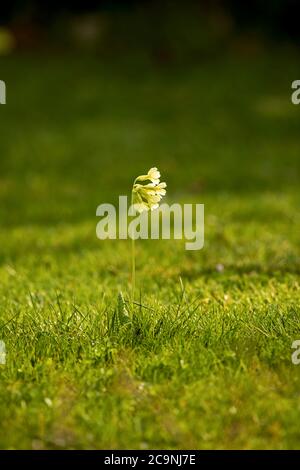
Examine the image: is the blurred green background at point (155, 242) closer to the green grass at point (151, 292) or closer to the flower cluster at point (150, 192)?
the green grass at point (151, 292)

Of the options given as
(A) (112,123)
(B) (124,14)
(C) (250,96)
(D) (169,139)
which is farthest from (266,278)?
(B) (124,14)

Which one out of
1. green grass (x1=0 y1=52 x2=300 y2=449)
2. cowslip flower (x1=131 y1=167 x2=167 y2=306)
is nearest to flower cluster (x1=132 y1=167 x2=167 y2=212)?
cowslip flower (x1=131 y1=167 x2=167 y2=306)

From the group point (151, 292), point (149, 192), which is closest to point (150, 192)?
point (149, 192)

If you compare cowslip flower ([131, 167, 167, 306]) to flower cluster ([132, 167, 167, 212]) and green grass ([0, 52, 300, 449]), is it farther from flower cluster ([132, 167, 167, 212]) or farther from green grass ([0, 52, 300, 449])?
green grass ([0, 52, 300, 449])

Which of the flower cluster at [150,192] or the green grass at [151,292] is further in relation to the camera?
the flower cluster at [150,192]

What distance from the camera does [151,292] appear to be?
493 cm

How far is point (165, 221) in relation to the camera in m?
7.41

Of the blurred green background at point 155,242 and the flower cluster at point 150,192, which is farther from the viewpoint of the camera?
the flower cluster at point 150,192

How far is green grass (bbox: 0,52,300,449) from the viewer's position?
10.4ft

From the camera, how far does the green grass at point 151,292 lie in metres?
3.16

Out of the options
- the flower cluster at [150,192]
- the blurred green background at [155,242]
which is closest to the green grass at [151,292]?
the blurred green background at [155,242]

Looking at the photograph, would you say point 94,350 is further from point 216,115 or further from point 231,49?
point 231,49

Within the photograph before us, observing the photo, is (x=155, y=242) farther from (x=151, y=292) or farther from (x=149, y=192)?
(x=149, y=192)

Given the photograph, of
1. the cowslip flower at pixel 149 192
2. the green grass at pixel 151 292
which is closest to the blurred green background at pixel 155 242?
the green grass at pixel 151 292
